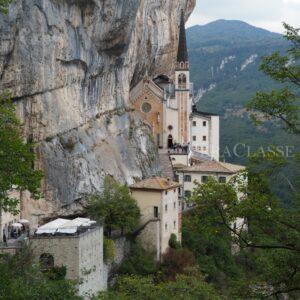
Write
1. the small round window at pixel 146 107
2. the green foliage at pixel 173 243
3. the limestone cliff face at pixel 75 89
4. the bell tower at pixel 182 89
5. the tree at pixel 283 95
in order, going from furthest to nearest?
the bell tower at pixel 182 89 < the small round window at pixel 146 107 < the green foliage at pixel 173 243 < the limestone cliff face at pixel 75 89 < the tree at pixel 283 95

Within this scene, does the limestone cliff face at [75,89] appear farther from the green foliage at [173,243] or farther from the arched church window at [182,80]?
the arched church window at [182,80]

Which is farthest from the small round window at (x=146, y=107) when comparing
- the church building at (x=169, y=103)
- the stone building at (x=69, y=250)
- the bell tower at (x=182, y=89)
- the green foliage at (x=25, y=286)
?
the green foliage at (x=25, y=286)

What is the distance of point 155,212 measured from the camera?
55.8 meters

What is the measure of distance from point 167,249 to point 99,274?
12808 millimetres

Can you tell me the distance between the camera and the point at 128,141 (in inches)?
2485

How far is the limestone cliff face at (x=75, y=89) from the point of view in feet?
144

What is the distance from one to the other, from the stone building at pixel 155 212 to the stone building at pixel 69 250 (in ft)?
42.3

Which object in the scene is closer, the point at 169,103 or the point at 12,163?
the point at 12,163

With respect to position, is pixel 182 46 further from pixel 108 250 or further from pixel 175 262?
pixel 108 250

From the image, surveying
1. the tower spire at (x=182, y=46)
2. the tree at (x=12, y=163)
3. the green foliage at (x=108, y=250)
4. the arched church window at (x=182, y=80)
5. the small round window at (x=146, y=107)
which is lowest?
the green foliage at (x=108, y=250)

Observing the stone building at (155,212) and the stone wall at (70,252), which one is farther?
the stone building at (155,212)

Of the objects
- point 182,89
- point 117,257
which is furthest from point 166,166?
point 117,257

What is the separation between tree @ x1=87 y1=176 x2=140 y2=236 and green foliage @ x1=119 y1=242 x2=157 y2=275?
5.25 ft

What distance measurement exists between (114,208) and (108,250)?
567cm
